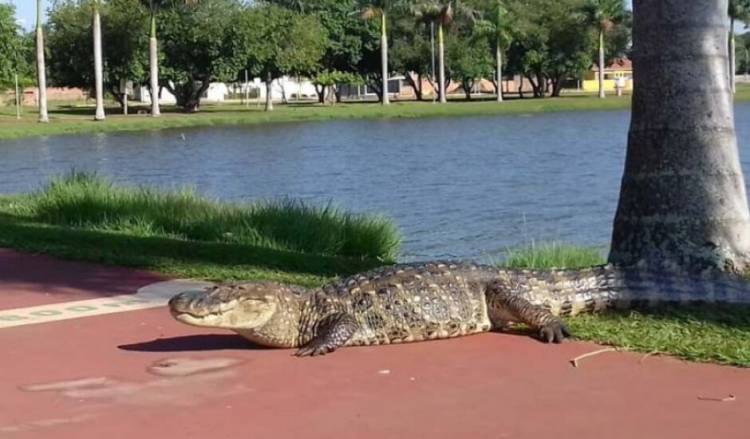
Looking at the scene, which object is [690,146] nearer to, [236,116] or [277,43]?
[236,116]

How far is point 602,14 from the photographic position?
9550 centimetres

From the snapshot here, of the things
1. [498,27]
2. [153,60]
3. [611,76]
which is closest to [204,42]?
[153,60]

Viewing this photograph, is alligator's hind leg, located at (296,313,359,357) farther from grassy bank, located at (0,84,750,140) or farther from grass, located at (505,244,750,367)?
grassy bank, located at (0,84,750,140)

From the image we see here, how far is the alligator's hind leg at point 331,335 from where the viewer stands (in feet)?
25.2

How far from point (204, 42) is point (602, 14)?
36640 mm

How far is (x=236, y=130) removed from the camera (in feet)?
193

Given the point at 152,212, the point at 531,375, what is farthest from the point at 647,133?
the point at 152,212

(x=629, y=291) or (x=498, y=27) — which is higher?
(x=498, y=27)

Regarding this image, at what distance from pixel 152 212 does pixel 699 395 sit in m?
12.0

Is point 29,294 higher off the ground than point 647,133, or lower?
lower

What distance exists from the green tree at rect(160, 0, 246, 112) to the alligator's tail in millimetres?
68971

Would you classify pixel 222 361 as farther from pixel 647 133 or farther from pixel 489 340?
pixel 647 133

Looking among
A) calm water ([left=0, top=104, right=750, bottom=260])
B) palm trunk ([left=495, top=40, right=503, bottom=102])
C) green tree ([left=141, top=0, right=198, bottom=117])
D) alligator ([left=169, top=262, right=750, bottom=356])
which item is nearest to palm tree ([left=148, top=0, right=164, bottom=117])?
green tree ([left=141, top=0, right=198, bottom=117])

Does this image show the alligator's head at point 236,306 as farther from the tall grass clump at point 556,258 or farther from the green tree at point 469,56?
the green tree at point 469,56
